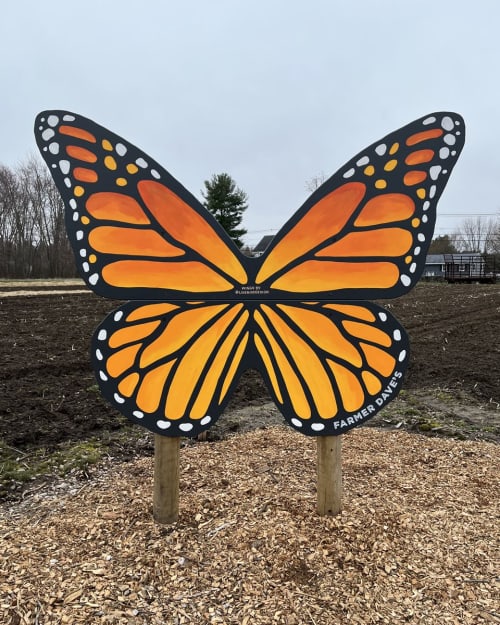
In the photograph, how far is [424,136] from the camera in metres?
2.28

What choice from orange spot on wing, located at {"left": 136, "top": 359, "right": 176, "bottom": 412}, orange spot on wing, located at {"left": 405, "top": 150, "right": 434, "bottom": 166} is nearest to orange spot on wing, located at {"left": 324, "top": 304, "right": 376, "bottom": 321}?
orange spot on wing, located at {"left": 405, "top": 150, "right": 434, "bottom": 166}

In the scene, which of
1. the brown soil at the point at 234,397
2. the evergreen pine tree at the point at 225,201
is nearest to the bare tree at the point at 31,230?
the evergreen pine tree at the point at 225,201

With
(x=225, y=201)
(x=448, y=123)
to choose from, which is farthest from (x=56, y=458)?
(x=225, y=201)

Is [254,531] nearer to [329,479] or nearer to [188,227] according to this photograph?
[329,479]

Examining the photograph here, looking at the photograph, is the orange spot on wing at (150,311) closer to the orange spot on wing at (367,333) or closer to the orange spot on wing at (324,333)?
the orange spot on wing at (324,333)

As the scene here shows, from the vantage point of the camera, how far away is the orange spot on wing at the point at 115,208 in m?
2.29

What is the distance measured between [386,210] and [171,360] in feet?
4.71

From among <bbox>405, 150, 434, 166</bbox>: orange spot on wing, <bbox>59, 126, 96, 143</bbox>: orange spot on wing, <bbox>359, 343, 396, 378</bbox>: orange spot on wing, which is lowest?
<bbox>359, 343, 396, 378</bbox>: orange spot on wing

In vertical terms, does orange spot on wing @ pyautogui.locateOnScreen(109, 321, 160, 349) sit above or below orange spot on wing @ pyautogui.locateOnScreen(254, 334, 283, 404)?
above

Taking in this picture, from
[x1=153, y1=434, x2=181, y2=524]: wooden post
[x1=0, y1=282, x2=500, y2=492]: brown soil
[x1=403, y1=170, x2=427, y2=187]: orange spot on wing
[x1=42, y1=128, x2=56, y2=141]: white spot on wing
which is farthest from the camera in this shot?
[x1=0, y1=282, x2=500, y2=492]: brown soil

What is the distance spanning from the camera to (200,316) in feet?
8.05

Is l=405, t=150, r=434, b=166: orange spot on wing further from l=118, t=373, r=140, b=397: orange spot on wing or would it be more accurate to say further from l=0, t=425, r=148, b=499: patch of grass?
l=0, t=425, r=148, b=499: patch of grass

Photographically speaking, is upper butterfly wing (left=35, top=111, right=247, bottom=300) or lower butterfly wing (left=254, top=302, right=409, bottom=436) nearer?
upper butterfly wing (left=35, top=111, right=247, bottom=300)

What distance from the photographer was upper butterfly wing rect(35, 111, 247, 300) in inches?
88.5
